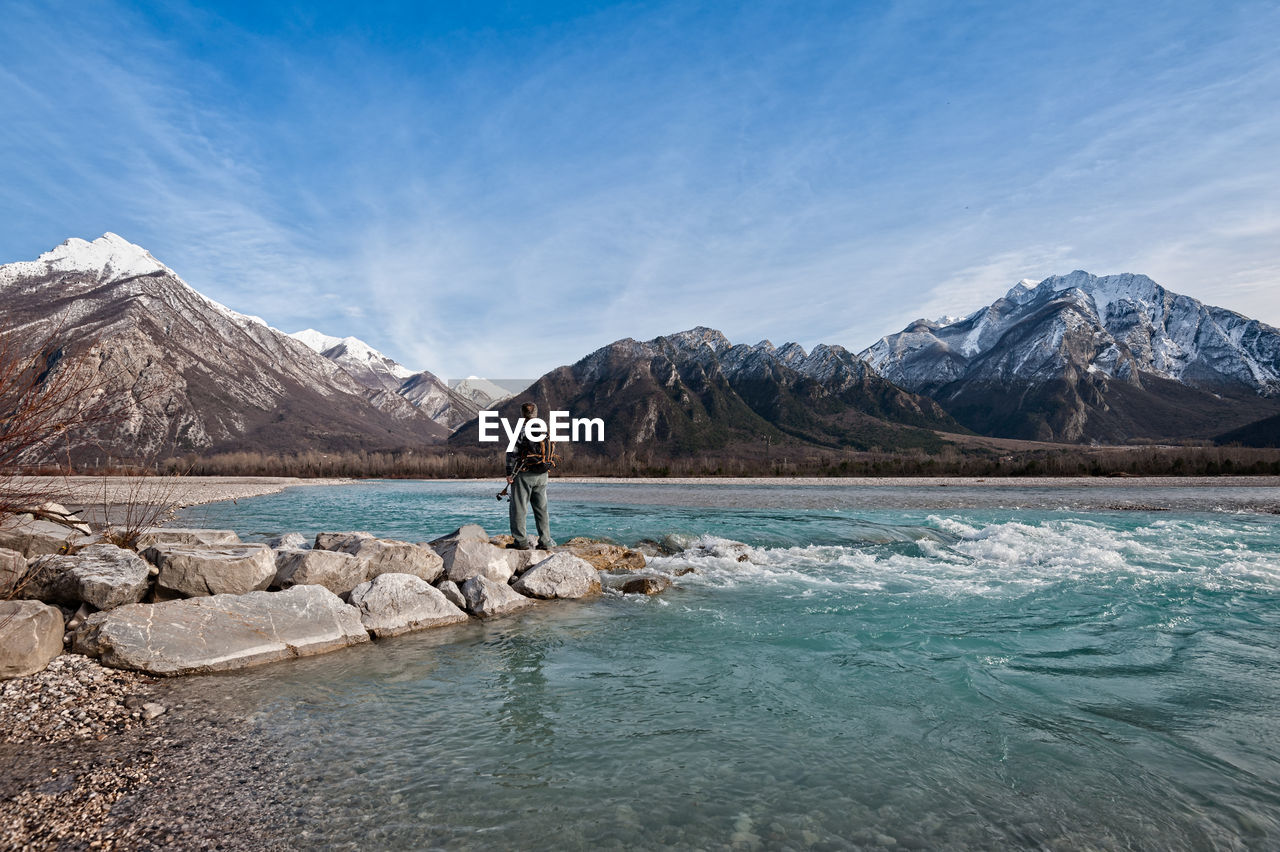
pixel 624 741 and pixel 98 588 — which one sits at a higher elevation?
pixel 98 588

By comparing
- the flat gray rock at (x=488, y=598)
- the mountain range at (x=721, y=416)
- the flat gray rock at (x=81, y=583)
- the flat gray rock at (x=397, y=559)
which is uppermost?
the mountain range at (x=721, y=416)

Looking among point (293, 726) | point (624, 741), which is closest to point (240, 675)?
point (293, 726)

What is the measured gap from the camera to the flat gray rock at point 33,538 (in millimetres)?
9250

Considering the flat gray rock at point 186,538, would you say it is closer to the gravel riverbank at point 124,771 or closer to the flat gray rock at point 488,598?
the flat gray rock at point 488,598

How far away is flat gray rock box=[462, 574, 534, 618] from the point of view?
1135 centimetres

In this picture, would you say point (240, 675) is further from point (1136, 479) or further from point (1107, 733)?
point (1136, 479)

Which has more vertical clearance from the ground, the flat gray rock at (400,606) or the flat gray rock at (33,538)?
the flat gray rock at (33,538)

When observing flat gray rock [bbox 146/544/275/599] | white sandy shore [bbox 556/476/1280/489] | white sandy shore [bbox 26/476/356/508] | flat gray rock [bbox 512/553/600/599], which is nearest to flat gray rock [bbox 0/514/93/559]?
white sandy shore [bbox 26/476/356/508]

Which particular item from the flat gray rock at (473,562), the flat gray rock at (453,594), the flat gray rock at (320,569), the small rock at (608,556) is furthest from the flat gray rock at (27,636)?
the small rock at (608,556)

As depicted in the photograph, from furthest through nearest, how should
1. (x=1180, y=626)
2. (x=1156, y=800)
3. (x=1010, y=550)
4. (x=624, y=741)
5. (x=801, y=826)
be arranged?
(x=1010, y=550) → (x=1180, y=626) → (x=624, y=741) → (x=1156, y=800) → (x=801, y=826)

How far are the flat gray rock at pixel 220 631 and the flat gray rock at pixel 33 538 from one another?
8.80ft

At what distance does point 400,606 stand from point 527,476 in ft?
14.6

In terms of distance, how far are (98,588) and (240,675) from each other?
2626 mm

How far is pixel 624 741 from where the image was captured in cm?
600
